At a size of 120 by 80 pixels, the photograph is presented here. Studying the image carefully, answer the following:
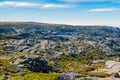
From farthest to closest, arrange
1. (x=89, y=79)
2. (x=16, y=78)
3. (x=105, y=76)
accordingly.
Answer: (x=105, y=76) → (x=16, y=78) → (x=89, y=79)

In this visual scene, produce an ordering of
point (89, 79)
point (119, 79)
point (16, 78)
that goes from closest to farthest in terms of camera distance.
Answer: point (89, 79) → point (16, 78) → point (119, 79)

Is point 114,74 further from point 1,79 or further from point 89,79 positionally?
point 1,79

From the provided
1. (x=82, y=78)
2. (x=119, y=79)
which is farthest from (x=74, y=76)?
(x=119, y=79)

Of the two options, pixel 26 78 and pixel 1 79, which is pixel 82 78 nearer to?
pixel 26 78

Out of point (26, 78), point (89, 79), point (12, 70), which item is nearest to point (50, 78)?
point (26, 78)

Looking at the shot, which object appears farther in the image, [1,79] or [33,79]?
[33,79]

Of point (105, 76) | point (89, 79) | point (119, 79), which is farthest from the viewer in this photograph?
point (105, 76)

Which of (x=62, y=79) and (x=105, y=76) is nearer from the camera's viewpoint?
(x=62, y=79)

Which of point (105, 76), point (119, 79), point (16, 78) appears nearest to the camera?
point (16, 78)
